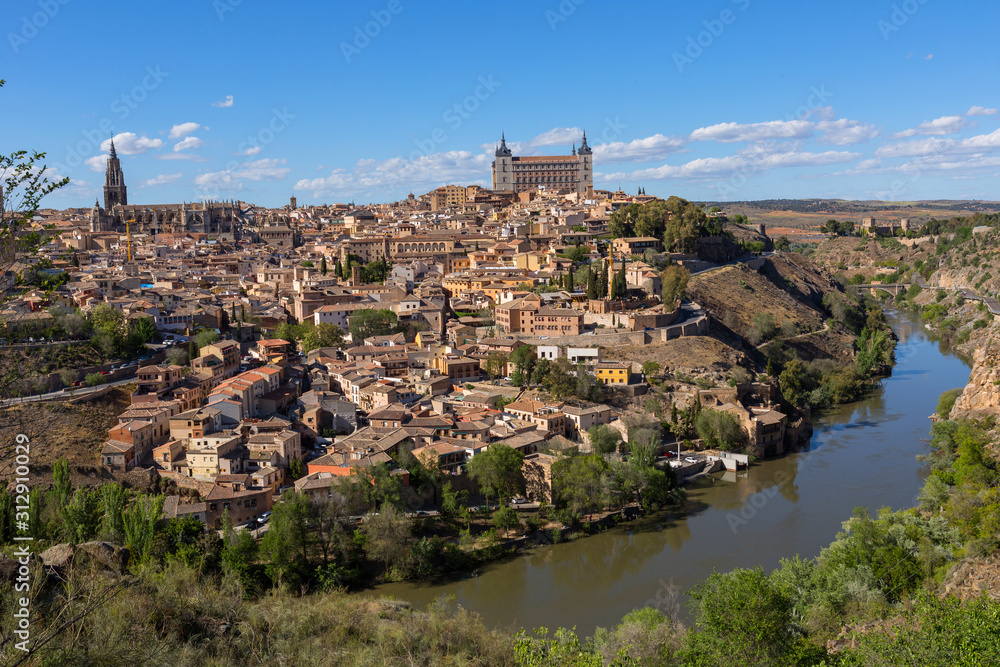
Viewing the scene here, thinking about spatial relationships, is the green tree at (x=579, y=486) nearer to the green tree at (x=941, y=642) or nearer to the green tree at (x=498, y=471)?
the green tree at (x=498, y=471)

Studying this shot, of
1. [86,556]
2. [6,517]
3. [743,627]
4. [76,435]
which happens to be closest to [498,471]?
[86,556]

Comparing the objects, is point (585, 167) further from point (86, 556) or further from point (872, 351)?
point (86, 556)

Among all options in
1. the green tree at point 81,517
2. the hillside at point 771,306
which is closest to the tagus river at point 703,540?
the green tree at point 81,517

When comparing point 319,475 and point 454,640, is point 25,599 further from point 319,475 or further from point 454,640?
point 319,475

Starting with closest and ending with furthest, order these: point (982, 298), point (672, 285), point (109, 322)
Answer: point (109, 322), point (672, 285), point (982, 298)

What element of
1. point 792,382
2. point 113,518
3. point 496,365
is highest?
point 496,365

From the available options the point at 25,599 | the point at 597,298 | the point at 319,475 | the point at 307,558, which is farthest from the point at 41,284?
the point at 597,298
